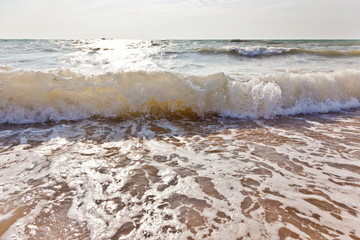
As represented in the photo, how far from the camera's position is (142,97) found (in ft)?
17.9

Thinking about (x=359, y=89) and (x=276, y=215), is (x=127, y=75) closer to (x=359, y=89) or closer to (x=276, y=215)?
(x=276, y=215)

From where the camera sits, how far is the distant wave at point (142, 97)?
16.4 feet

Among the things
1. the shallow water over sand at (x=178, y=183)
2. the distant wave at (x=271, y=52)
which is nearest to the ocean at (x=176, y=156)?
the shallow water over sand at (x=178, y=183)

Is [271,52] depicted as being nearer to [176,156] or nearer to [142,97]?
[142,97]

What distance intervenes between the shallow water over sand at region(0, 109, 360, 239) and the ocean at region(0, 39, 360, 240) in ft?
0.04

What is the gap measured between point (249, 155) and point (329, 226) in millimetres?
1425

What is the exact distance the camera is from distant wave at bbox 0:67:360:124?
501 cm

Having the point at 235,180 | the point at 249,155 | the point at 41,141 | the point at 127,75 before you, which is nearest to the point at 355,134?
the point at 249,155

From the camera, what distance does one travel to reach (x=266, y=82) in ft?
20.2

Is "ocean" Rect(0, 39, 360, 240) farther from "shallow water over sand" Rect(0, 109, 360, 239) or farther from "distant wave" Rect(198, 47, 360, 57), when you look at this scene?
"distant wave" Rect(198, 47, 360, 57)

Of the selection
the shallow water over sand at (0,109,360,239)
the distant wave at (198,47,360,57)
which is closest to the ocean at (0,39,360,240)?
the shallow water over sand at (0,109,360,239)

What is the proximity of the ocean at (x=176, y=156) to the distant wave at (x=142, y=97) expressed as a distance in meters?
0.02

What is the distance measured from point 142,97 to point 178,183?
3.16m

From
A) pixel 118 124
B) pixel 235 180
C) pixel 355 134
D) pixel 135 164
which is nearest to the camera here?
pixel 235 180
